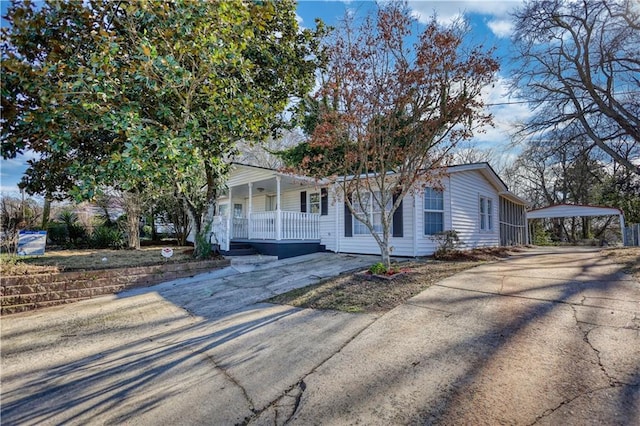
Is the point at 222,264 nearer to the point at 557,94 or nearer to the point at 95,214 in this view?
the point at 95,214

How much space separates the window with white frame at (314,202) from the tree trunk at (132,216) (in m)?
8.01

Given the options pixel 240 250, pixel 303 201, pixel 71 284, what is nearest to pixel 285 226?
pixel 240 250

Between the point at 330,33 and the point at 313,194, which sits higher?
the point at 330,33

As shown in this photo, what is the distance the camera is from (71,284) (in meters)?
6.64

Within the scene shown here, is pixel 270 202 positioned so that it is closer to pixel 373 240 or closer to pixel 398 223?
pixel 373 240

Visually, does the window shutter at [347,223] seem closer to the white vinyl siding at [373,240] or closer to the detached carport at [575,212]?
the white vinyl siding at [373,240]

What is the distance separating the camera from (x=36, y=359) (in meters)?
3.96

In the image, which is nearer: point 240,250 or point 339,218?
point 240,250

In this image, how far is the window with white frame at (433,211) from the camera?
421 inches

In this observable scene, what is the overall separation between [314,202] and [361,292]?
7650mm

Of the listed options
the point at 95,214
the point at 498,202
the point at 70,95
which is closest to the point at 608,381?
the point at 70,95

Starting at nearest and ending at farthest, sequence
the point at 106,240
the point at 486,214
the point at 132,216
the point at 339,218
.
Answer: the point at 339,218, the point at 486,214, the point at 132,216, the point at 106,240

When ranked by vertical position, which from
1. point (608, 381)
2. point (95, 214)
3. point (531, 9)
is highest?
point (531, 9)

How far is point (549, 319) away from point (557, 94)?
16028 mm
